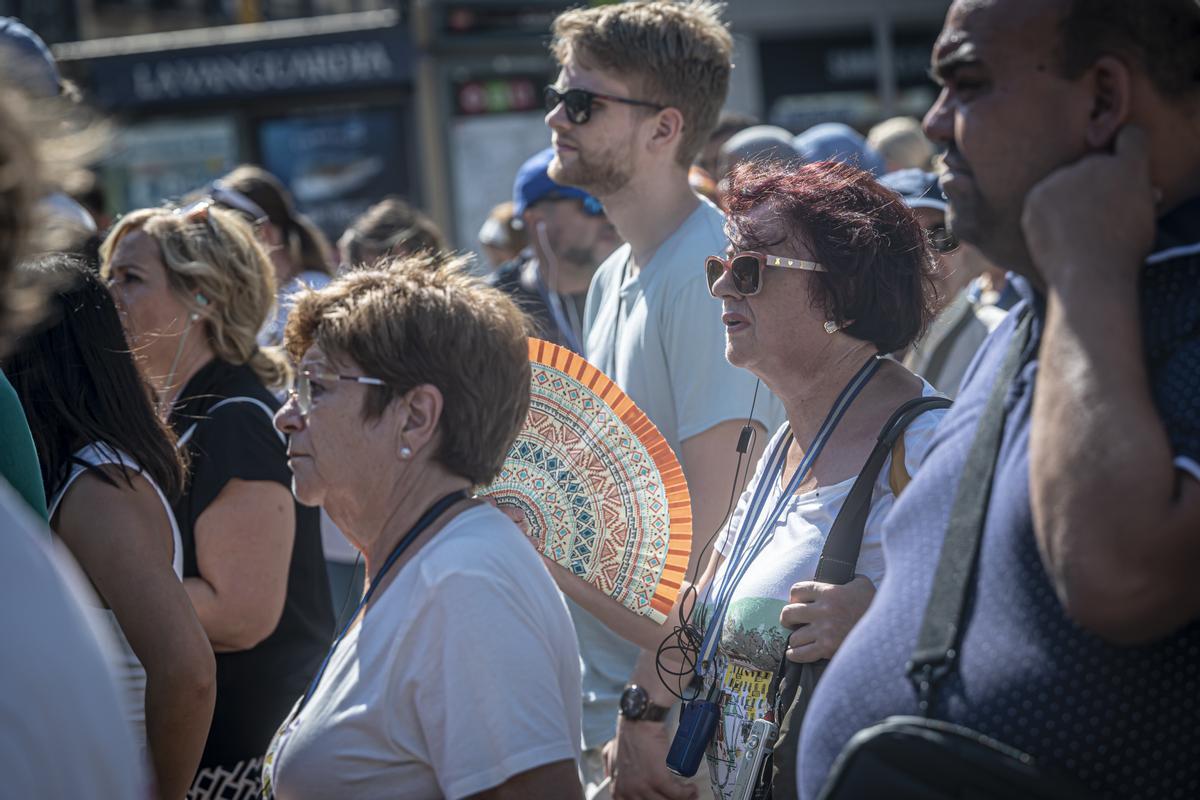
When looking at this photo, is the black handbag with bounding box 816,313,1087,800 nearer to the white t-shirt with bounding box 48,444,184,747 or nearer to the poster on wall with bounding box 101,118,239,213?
the white t-shirt with bounding box 48,444,184,747

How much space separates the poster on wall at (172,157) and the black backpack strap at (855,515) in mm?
10983

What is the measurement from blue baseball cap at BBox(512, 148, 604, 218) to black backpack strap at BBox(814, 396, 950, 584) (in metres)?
3.32

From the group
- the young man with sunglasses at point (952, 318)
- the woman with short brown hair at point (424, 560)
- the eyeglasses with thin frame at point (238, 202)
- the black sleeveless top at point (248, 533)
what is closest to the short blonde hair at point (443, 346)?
the woman with short brown hair at point (424, 560)

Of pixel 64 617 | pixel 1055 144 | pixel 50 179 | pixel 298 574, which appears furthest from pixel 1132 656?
pixel 298 574

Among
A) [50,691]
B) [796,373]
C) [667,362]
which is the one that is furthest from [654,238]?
[50,691]

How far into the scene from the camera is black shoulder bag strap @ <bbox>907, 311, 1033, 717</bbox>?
1.81 meters

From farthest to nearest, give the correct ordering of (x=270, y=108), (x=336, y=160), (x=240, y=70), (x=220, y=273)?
(x=336, y=160), (x=270, y=108), (x=240, y=70), (x=220, y=273)

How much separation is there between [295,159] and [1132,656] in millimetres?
12104

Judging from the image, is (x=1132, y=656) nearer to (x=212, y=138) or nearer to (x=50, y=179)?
(x=50, y=179)

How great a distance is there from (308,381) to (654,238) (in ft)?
4.99

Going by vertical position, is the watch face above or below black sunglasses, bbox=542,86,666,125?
below

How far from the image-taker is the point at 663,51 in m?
3.96

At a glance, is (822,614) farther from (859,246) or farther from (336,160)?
(336,160)

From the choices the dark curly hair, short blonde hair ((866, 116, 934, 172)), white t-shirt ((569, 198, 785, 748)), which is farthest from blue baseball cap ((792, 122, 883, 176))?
the dark curly hair
